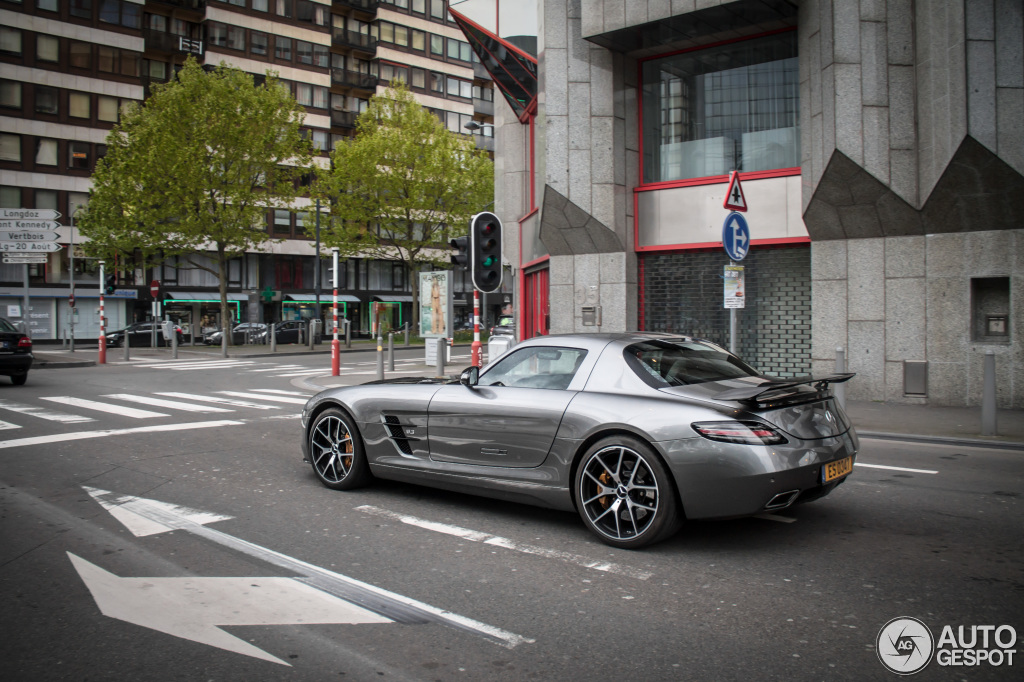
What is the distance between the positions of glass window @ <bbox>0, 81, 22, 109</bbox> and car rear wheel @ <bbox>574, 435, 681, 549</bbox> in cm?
5014

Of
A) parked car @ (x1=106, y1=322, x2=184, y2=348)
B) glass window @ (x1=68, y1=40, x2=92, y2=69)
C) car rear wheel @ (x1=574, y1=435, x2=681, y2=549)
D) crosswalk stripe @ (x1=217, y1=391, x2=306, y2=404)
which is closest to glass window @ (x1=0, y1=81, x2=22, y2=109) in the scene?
glass window @ (x1=68, y1=40, x2=92, y2=69)

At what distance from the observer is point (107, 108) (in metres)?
46.5

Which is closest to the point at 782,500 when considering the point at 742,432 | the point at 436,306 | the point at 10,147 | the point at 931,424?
the point at 742,432

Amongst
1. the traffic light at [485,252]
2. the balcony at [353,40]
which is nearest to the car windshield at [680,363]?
the traffic light at [485,252]

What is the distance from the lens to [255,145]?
3369 centimetres

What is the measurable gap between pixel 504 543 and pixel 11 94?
50.3m

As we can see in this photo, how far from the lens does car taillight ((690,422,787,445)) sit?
166 inches

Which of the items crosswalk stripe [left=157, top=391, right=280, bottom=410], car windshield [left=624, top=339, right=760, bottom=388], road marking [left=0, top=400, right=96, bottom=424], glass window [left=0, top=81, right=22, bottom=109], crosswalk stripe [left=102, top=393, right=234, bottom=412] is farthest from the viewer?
glass window [left=0, top=81, right=22, bottom=109]

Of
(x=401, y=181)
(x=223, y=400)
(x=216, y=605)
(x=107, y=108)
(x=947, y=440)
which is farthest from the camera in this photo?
(x=107, y=108)

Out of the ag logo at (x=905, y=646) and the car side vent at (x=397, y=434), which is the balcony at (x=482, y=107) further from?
the ag logo at (x=905, y=646)

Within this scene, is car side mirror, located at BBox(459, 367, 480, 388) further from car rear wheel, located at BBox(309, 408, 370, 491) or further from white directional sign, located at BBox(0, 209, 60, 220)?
white directional sign, located at BBox(0, 209, 60, 220)

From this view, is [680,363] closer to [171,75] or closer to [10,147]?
[10,147]

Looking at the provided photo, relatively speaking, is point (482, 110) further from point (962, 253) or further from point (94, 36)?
point (962, 253)

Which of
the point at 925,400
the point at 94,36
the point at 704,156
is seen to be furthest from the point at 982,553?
the point at 94,36
